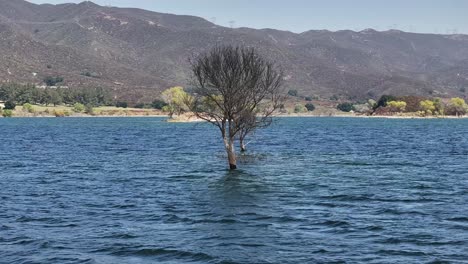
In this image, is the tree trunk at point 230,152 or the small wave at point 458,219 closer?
the small wave at point 458,219

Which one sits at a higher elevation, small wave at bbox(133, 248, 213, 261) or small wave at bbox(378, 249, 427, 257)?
small wave at bbox(378, 249, 427, 257)

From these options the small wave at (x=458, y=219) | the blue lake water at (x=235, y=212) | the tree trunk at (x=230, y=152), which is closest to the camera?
the blue lake water at (x=235, y=212)

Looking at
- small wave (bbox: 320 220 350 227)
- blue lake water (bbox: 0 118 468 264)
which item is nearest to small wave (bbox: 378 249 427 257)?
blue lake water (bbox: 0 118 468 264)

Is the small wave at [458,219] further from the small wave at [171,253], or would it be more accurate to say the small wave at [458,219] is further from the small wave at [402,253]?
the small wave at [171,253]

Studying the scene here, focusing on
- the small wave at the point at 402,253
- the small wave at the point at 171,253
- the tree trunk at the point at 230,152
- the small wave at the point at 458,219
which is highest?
the tree trunk at the point at 230,152

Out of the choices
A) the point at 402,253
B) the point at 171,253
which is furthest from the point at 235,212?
the point at 402,253

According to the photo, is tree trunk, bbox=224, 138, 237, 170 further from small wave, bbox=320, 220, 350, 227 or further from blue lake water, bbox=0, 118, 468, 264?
small wave, bbox=320, 220, 350, 227

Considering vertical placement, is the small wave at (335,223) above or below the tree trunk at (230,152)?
below

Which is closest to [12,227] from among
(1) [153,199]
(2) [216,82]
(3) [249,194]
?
(1) [153,199]

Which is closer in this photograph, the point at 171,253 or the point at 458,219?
the point at 171,253

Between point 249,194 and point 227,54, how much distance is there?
18224mm

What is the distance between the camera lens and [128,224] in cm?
2697

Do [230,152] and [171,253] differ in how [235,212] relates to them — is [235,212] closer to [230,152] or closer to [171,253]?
[171,253]

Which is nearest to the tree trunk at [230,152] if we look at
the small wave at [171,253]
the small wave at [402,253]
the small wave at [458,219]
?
the small wave at [458,219]
